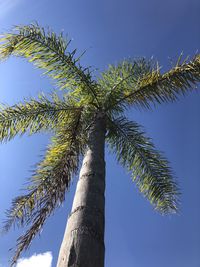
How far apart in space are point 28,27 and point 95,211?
197 inches

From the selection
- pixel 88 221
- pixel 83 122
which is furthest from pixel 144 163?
pixel 88 221

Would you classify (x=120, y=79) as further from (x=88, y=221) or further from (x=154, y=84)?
(x=88, y=221)

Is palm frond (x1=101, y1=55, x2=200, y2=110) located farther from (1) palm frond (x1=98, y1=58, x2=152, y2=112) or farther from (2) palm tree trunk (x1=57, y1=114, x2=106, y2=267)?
(2) palm tree trunk (x1=57, y1=114, x2=106, y2=267)

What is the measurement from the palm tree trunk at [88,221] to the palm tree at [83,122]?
3cm

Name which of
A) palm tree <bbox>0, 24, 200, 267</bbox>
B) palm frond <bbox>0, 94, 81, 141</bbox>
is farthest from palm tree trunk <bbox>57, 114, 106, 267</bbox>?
palm frond <bbox>0, 94, 81, 141</bbox>

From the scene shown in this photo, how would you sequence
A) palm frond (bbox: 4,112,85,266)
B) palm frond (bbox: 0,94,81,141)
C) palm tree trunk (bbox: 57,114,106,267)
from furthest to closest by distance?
palm frond (bbox: 0,94,81,141), palm frond (bbox: 4,112,85,266), palm tree trunk (bbox: 57,114,106,267)

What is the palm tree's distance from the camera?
6301 mm

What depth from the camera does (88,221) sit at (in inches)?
171

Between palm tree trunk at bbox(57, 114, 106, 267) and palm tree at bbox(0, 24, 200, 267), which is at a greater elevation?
palm tree at bbox(0, 24, 200, 267)

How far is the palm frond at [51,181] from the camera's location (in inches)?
232

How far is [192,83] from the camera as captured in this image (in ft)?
25.0

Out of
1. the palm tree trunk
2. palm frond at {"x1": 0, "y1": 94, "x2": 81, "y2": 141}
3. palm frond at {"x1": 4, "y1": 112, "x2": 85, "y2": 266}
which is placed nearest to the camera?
the palm tree trunk

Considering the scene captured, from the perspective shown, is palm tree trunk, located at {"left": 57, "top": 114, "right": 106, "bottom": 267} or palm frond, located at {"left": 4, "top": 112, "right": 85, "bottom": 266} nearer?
palm tree trunk, located at {"left": 57, "top": 114, "right": 106, "bottom": 267}

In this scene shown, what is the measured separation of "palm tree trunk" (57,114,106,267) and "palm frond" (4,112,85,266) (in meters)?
0.77
